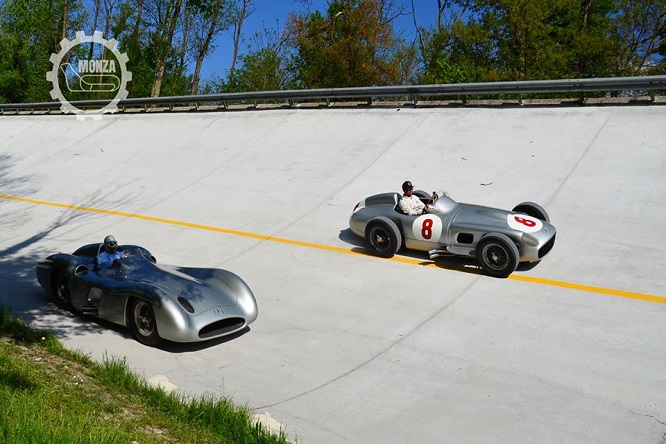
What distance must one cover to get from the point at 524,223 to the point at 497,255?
66cm

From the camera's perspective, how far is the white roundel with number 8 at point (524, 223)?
9.20m

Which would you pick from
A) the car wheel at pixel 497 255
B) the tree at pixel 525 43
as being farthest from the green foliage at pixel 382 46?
the car wheel at pixel 497 255

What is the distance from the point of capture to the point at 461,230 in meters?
9.68

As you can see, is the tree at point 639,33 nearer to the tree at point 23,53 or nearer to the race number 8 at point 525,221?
the race number 8 at point 525,221

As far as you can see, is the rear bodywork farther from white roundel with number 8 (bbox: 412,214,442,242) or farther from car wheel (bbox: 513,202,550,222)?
car wheel (bbox: 513,202,550,222)

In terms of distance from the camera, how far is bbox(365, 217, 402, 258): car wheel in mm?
10266

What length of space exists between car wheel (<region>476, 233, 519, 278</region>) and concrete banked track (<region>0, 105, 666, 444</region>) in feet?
0.56

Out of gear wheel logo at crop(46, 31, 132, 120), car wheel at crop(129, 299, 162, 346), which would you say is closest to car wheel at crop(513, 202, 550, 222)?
car wheel at crop(129, 299, 162, 346)

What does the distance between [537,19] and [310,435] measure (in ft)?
108

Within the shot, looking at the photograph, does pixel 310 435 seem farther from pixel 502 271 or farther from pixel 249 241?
pixel 249 241

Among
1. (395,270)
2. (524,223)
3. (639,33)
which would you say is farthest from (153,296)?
(639,33)

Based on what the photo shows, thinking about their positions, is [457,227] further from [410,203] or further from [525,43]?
[525,43]

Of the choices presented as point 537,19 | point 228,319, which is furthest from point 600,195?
point 537,19

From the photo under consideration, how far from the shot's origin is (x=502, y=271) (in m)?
9.09
